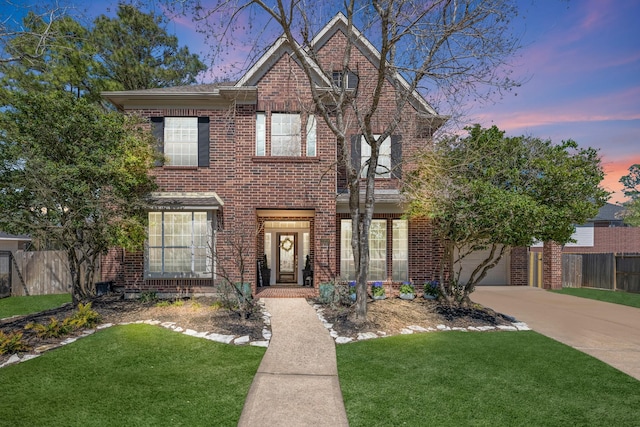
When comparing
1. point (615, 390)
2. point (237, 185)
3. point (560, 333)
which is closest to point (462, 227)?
Result: point (560, 333)

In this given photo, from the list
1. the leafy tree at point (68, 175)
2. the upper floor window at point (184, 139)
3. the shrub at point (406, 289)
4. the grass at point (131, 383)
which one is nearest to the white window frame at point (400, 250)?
the shrub at point (406, 289)

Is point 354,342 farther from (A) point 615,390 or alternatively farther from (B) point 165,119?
(B) point 165,119

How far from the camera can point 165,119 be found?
1185 cm

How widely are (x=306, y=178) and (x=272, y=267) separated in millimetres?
4616

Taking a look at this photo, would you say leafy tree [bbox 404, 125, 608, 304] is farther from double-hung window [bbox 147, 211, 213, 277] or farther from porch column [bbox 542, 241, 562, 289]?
double-hung window [bbox 147, 211, 213, 277]

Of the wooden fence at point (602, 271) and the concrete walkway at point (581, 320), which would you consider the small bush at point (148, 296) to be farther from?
the wooden fence at point (602, 271)

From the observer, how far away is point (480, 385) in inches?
211

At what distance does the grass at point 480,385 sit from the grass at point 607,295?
7.67 metres

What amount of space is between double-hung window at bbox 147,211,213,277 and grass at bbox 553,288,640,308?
14.6 meters

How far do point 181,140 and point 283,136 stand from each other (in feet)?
11.7

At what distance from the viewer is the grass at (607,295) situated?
12.4 m

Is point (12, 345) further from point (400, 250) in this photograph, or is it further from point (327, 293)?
point (400, 250)

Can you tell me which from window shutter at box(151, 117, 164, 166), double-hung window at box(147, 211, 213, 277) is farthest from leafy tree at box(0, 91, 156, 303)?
window shutter at box(151, 117, 164, 166)

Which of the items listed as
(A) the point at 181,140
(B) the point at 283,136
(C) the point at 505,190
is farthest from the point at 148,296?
(C) the point at 505,190
